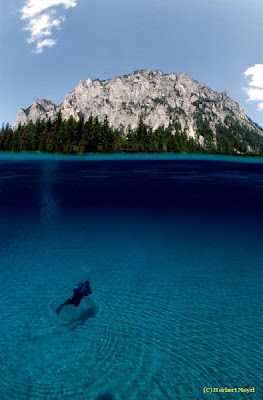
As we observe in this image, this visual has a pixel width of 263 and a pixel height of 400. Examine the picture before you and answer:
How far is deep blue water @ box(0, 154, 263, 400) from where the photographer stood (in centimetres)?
1157

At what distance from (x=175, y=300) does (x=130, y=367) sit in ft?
19.5

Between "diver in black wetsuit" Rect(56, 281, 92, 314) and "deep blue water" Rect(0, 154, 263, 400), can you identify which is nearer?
"deep blue water" Rect(0, 154, 263, 400)

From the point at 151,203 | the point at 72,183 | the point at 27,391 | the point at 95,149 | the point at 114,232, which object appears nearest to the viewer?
the point at 27,391

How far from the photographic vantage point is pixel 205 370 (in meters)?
12.0

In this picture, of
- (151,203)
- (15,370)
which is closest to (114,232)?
(151,203)

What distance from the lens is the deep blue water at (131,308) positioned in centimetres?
1157

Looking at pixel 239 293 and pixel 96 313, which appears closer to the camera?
pixel 96 313

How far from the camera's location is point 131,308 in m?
16.6

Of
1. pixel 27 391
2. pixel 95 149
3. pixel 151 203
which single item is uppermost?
pixel 95 149

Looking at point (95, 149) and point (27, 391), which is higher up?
point (95, 149)

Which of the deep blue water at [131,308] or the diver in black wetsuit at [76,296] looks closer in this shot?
the deep blue water at [131,308]

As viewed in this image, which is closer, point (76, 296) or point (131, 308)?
point (76, 296)

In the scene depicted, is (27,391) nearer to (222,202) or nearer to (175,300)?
(175,300)

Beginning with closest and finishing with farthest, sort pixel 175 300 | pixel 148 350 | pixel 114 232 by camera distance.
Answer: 1. pixel 148 350
2. pixel 175 300
3. pixel 114 232
